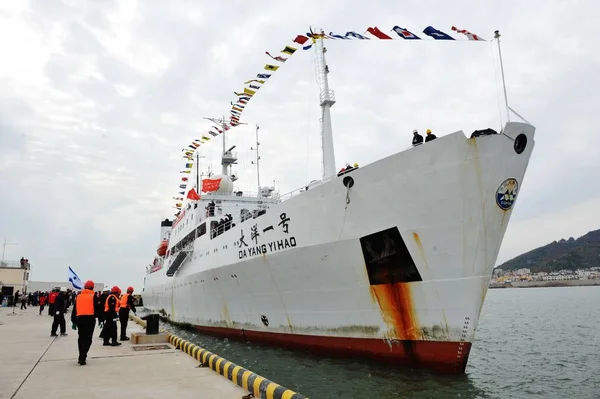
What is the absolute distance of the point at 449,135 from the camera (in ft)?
25.2

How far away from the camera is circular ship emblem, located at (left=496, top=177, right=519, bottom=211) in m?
7.79

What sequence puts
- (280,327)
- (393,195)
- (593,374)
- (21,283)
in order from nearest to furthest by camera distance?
1. (393,195)
2. (593,374)
3. (280,327)
4. (21,283)

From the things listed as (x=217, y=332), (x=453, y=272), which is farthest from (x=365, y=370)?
(x=217, y=332)

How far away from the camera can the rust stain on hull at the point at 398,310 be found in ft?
26.9

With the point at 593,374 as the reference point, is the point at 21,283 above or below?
above

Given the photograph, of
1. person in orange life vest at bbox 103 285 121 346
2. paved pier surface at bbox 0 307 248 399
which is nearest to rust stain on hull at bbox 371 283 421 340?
paved pier surface at bbox 0 307 248 399

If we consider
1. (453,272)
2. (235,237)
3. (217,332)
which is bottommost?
(217,332)

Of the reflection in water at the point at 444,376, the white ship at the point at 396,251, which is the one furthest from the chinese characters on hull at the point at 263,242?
the reflection in water at the point at 444,376

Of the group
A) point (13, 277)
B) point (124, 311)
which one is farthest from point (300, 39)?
point (13, 277)

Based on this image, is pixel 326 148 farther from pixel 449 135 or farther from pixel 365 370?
pixel 365 370

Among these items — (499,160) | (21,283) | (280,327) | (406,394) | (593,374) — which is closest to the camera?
(406,394)

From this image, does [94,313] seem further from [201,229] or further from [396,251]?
[201,229]

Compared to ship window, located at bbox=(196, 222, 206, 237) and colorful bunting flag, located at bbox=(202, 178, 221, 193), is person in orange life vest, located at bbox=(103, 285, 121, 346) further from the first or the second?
colorful bunting flag, located at bbox=(202, 178, 221, 193)

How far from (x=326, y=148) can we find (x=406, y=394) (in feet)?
23.7
